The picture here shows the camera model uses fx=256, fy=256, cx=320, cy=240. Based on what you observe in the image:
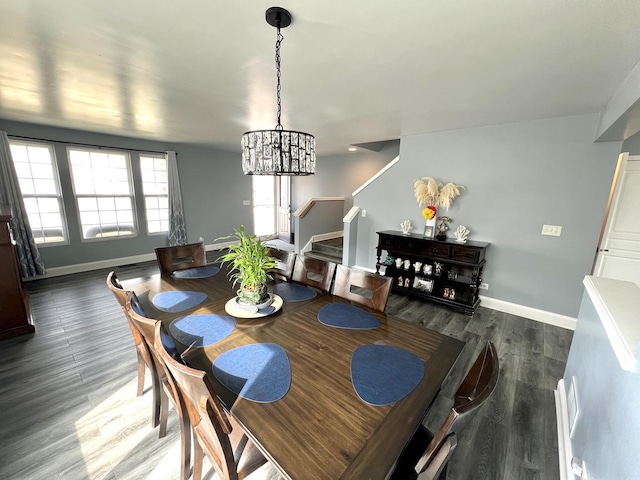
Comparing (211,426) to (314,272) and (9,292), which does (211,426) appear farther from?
(9,292)

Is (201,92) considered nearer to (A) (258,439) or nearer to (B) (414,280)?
(A) (258,439)

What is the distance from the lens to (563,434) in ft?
5.34

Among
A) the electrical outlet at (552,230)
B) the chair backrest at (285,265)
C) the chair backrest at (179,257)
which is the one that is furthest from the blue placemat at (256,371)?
the electrical outlet at (552,230)

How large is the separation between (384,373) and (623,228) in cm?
432

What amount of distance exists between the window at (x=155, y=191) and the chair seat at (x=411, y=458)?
5954 millimetres

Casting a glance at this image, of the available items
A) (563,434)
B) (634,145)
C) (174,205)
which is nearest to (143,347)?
(563,434)

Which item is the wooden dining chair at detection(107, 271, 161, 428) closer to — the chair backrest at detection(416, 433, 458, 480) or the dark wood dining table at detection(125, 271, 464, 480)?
the dark wood dining table at detection(125, 271, 464, 480)

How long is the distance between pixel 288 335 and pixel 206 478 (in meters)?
0.88

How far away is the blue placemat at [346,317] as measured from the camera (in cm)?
158

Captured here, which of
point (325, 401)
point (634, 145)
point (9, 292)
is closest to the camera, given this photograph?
point (325, 401)

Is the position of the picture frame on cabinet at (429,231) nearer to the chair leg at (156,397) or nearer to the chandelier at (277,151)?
the chandelier at (277,151)

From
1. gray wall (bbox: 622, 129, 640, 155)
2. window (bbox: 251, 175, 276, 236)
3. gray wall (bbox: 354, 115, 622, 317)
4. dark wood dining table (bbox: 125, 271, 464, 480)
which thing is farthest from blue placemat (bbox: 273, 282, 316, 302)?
window (bbox: 251, 175, 276, 236)

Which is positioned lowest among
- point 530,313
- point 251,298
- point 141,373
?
point 530,313

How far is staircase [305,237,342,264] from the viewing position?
5.35 metres
